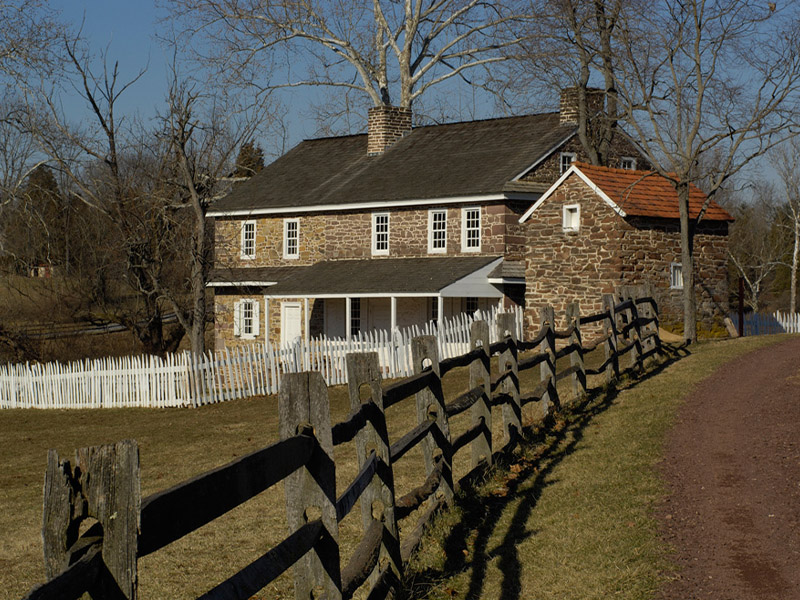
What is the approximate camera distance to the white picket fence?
75.6ft

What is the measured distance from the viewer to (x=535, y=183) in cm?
3180

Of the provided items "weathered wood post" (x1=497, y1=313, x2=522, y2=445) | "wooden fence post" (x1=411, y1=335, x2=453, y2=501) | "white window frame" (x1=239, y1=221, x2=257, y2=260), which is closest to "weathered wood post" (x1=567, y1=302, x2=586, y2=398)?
"weathered wood post" (x1=497, y1=313, x2=522, y2=445)

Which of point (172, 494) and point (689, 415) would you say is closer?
point (172, 494)

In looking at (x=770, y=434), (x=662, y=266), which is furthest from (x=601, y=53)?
(x=770, y=434)

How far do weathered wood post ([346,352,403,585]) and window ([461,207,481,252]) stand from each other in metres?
26.4

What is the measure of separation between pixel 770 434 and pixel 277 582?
648cm

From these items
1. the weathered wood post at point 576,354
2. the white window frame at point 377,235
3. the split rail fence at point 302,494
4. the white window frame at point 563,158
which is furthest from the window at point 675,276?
the split rail fence at point 302,494

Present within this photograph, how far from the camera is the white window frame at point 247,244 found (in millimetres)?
38688

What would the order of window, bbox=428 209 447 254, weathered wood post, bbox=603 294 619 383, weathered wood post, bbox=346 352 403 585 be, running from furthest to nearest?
window, bbox=428 209 447 254 → weathered wood post, bbox=603 294 619 383 → weathered wood post, bbox=346 352 403 585

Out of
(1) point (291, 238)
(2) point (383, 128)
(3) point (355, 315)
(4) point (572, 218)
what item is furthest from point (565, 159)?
(1) point (291, 238)

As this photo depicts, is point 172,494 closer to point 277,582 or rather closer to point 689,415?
point 277,582

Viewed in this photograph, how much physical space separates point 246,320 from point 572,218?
1633 cm

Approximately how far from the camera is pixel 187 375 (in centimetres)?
2284

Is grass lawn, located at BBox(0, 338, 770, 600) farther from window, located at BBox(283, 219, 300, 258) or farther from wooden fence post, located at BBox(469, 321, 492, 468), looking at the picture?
window, located at BBox(283, 219, 300, 258)
